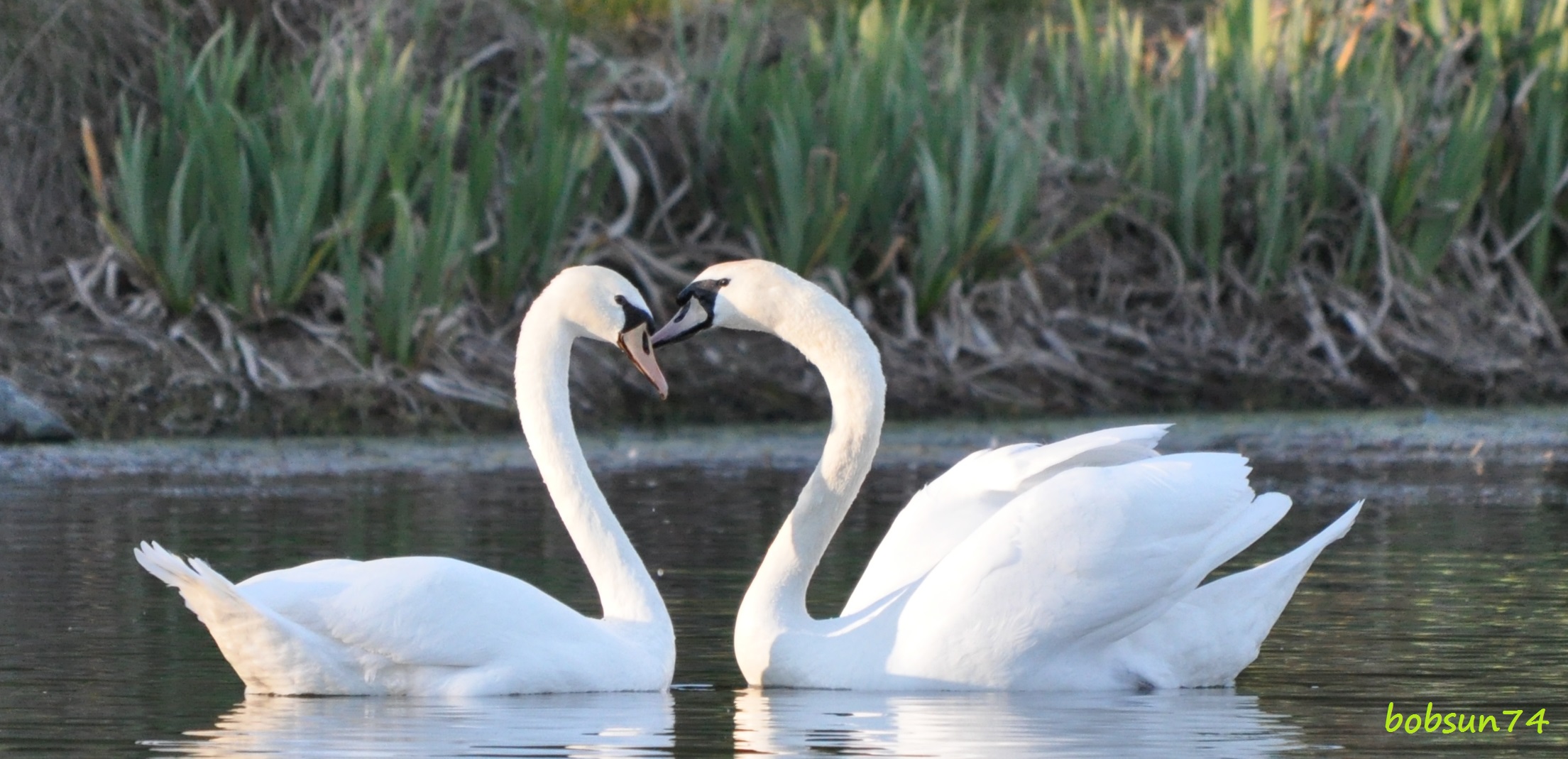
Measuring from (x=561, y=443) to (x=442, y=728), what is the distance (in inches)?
47.4

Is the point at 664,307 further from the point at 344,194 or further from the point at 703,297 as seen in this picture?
the point at 703,297

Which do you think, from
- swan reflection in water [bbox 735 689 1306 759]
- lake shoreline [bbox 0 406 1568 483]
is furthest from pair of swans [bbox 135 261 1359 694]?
lake shoreline [bbox 0 406 1568 483]

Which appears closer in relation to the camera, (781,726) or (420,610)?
(781,726)

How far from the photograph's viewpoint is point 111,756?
14.6ft

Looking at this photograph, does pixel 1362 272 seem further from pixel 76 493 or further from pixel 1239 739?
pixel 1239 739

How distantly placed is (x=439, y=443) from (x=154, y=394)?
1.25 m

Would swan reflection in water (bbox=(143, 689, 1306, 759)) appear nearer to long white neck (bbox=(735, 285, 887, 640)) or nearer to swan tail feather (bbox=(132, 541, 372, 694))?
swan tail feather (bbox=(132, 541, 372, 694))

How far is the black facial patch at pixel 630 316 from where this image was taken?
5836 millimetres

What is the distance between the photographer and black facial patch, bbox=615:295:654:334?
584 centimetres

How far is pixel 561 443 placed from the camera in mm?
5992

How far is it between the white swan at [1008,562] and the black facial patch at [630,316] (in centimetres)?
7

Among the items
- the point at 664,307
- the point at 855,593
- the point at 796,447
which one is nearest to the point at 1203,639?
the point at 855,593

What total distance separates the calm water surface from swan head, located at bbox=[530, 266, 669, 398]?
712 millimetres

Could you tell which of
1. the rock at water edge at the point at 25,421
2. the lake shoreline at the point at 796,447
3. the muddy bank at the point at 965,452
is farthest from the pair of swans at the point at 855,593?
the rock at water edge at the point at 25,421
